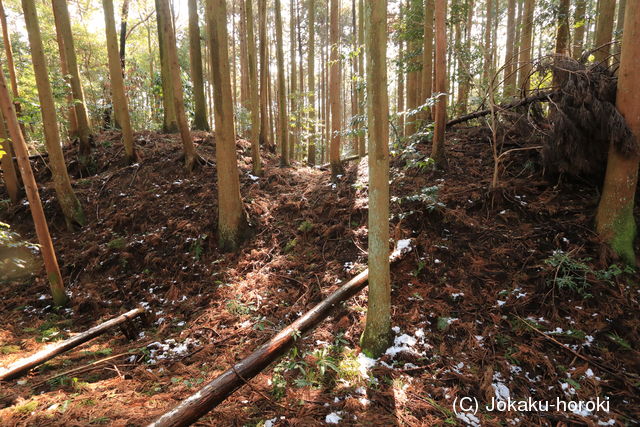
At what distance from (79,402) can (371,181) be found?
130 inches

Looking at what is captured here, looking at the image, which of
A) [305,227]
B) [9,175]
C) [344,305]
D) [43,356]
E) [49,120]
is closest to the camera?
[43,356]

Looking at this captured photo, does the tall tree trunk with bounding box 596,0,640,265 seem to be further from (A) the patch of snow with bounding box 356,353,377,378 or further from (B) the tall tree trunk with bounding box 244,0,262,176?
(B) the tall tree trunk with bounding box 244,0,262,176

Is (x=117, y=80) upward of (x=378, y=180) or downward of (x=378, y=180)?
upward

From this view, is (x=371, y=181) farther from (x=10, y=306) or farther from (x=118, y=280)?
(x=10, y=306)

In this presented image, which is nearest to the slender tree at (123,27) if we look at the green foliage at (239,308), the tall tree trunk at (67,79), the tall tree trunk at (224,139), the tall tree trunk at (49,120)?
the tall tree trunk at (67,79)

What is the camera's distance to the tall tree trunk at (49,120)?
5.45m

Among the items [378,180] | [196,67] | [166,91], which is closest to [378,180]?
[378,180]

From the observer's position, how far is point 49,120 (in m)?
5.96

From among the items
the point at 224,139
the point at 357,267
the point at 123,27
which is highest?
the point at 123,27

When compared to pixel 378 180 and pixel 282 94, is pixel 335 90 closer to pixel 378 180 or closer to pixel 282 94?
pixel 282 94

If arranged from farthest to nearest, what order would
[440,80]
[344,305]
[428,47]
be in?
1. [428,47]
2. [440,80]
3. [344,305]

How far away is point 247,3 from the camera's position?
7738 mm

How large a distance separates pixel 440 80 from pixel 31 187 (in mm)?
6901

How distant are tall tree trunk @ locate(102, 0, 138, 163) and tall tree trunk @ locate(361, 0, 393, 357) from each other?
7505 millimetres
